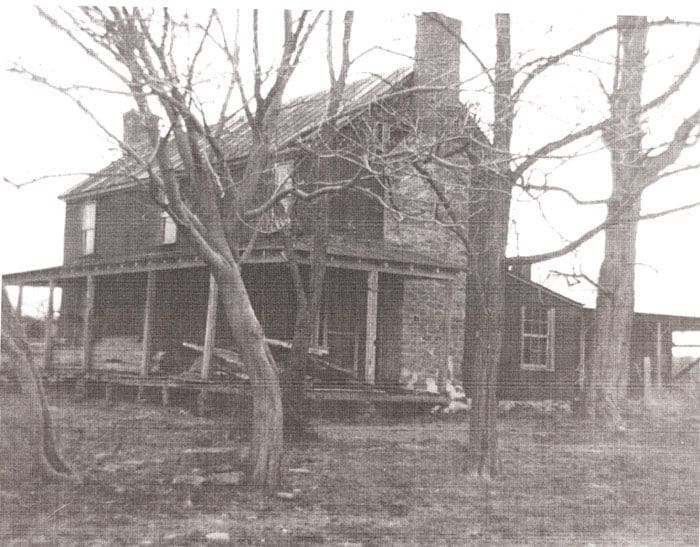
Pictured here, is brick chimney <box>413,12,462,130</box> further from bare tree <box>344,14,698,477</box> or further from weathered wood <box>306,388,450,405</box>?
weathered wood <box>306,388,450,405</box>

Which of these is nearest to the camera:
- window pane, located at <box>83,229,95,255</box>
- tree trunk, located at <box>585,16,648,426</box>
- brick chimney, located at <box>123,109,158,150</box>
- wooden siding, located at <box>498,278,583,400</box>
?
brick chimney, located at <box>123,109,158,150</box>

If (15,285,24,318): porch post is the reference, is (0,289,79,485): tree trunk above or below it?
below

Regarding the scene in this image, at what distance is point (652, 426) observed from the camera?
8789 mm

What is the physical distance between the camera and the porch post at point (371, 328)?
35.2ft

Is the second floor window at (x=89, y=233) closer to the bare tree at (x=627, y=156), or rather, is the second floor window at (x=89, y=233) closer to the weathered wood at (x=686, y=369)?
the bare tree at (x=627, y=156)

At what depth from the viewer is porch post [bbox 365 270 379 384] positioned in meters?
10.7

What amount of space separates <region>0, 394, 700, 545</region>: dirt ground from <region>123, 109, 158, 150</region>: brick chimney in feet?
9.76

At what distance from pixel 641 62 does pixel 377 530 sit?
559 cm

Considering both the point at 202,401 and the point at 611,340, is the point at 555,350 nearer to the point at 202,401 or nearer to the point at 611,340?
the point at 611,340

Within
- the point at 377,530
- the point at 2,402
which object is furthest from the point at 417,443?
the point at 2,402

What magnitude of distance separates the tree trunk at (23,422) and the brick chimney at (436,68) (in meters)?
4.90

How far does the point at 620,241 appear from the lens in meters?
9.10

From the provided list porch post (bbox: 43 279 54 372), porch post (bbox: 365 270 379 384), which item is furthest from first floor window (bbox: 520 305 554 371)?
porch post (bbox: 43 279 54 372)

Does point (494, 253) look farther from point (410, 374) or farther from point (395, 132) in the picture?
point (410, 374)
